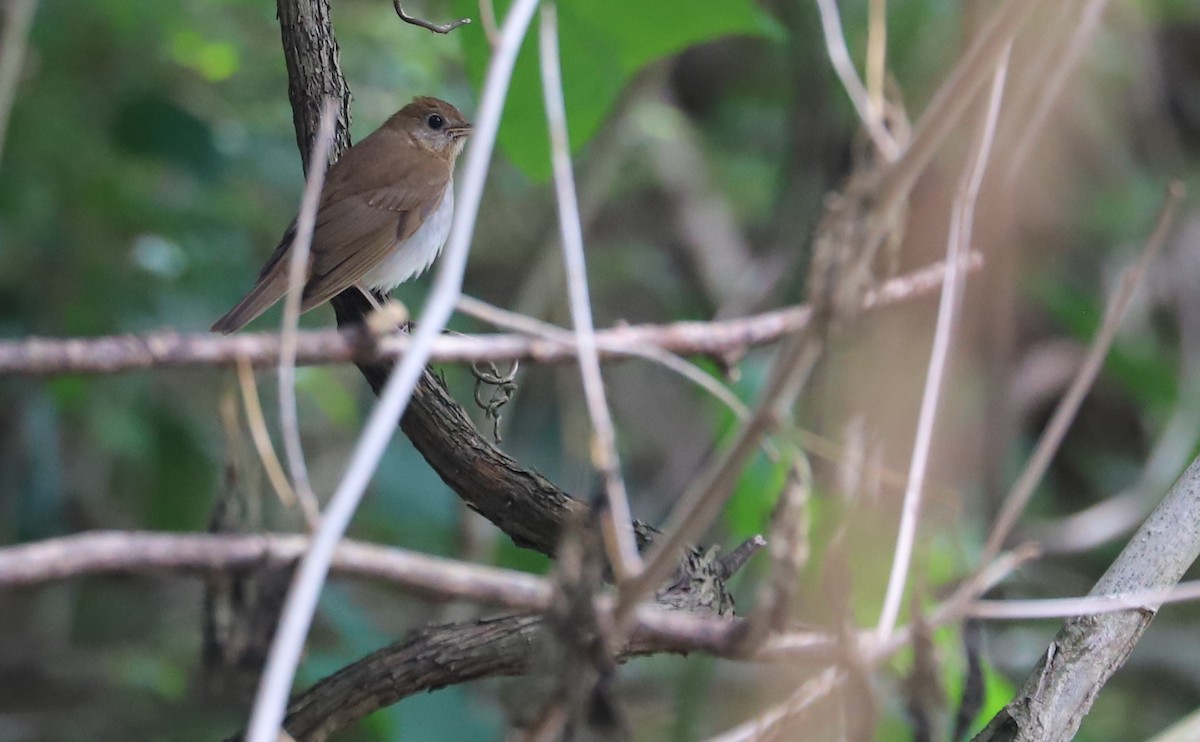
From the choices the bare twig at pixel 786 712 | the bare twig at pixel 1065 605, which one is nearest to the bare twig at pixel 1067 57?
the bare twig at pixel 1065 605

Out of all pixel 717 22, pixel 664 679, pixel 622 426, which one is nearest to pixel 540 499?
pixel 717 22

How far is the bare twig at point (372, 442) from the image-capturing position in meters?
1.44

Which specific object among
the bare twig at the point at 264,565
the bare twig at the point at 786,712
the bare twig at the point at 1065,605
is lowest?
the bare twig at the point at 786,712

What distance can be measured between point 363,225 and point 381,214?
0.11 metres

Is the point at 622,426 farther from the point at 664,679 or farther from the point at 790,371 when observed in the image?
the point at 790,371

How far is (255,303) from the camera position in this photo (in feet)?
13.2

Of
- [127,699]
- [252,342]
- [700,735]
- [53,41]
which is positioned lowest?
[127,699]

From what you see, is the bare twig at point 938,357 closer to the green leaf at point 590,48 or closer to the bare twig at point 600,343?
the bare twig at point 600,343

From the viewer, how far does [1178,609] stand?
270 inches

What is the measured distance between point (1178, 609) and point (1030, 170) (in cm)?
265

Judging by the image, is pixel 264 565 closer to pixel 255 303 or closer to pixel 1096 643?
pixel 1096 643

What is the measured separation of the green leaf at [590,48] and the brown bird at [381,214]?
0.88 metres

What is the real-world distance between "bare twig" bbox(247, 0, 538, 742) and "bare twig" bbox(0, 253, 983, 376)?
57 mm

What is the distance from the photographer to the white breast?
4.59 metres
